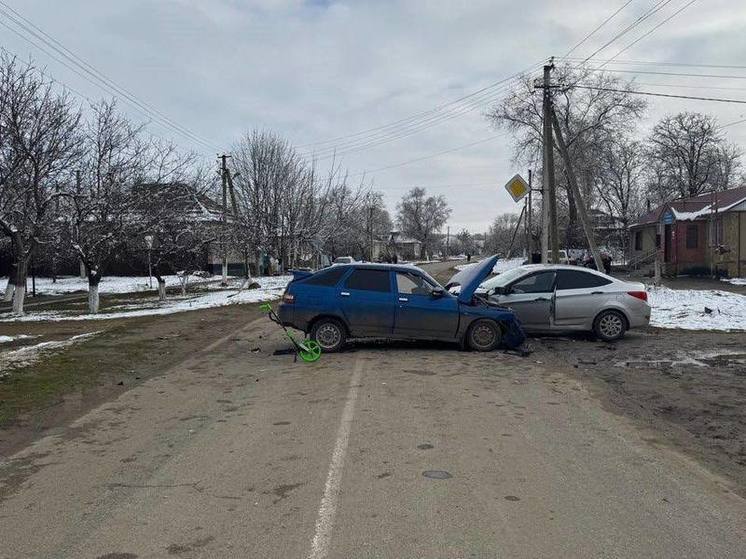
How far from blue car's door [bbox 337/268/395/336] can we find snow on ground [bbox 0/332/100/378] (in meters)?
5.25

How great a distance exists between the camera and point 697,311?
16.1 metres

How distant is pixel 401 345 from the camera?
12.1m

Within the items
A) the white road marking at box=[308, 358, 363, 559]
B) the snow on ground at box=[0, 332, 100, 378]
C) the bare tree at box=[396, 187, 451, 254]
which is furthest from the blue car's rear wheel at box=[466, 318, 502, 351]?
the bare tree at box=[396, 187, 451, 254]

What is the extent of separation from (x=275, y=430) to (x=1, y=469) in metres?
2.39

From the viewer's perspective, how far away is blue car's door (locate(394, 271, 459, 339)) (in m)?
11.2

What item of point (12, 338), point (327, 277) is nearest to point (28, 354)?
point (12, 338)

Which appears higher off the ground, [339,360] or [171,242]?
[171,242]

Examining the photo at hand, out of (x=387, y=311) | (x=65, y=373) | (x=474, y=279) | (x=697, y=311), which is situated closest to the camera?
(x=65, y=373)

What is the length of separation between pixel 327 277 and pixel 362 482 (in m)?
6.78

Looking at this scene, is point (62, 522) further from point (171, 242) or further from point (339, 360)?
point (171, 242)

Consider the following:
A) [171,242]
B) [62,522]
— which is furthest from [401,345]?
[171,242]

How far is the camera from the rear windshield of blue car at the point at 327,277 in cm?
1131

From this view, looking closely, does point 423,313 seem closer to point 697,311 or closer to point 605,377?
point 605,377

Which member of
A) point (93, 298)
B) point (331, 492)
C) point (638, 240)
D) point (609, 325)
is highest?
point (638, 240)
